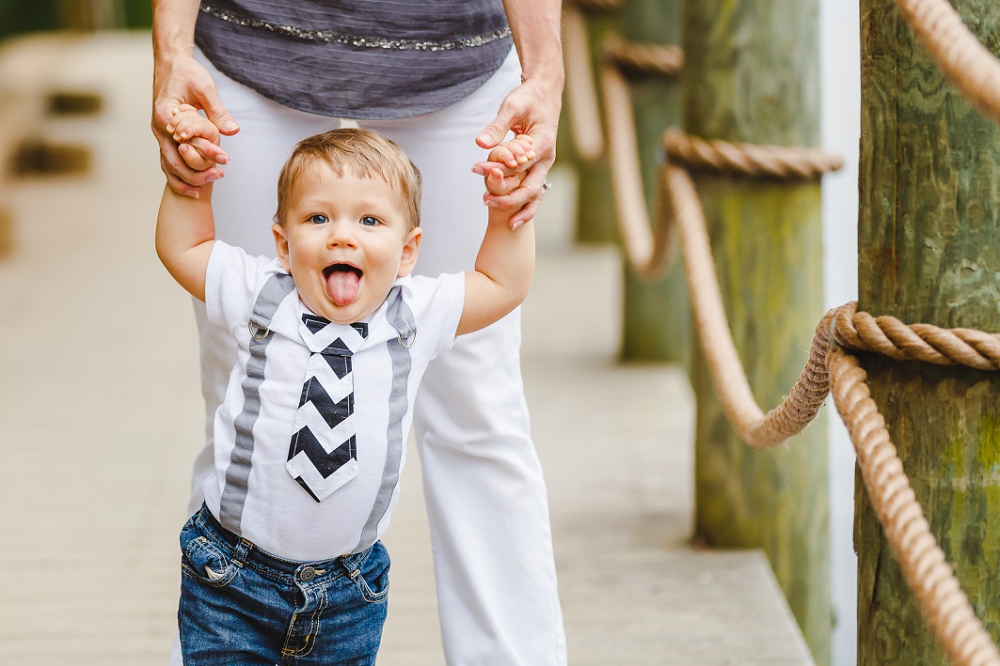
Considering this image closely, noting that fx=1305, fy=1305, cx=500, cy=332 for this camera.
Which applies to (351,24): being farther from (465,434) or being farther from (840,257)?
(840,257)

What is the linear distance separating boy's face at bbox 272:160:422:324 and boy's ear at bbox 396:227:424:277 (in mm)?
48

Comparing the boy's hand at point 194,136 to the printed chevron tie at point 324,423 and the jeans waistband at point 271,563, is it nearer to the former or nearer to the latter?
the printed chevron tie at point 324,423

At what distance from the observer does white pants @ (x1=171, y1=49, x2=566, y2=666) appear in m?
1.68

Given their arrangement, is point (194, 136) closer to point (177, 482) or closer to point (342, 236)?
point (342, 236)

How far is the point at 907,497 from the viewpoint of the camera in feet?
4.32

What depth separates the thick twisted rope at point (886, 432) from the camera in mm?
1198

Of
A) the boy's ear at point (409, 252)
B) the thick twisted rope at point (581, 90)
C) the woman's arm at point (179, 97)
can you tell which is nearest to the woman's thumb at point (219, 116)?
the woman's arm at point (179, 97)

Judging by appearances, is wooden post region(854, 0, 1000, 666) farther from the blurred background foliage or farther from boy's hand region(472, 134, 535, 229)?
the blurred background foliage

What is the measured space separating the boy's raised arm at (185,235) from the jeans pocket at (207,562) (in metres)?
0.29

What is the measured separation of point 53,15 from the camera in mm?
13266

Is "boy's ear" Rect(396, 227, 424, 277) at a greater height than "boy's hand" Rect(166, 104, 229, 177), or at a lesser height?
lesser

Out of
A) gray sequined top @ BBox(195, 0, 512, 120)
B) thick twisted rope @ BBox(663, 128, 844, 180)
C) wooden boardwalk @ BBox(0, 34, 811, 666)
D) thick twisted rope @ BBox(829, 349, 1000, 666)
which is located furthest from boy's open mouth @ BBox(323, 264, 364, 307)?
thick twisted rope @ BBox(663, 128, 844, 180)

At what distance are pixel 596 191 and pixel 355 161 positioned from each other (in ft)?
14.7

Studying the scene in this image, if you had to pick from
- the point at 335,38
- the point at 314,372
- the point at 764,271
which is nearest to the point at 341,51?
the point at 335,38
